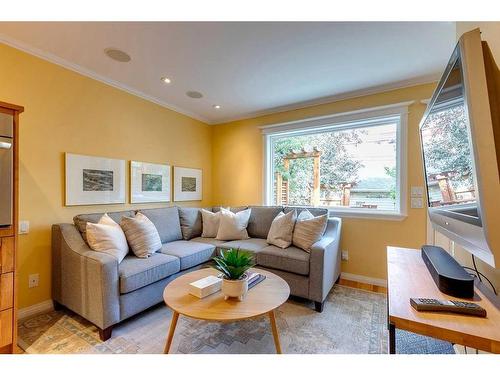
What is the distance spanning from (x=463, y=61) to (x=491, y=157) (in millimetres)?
346

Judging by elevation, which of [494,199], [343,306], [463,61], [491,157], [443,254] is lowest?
[343,306]

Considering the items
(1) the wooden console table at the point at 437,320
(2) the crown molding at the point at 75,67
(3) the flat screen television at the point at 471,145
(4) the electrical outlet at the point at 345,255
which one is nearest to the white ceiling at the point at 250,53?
(2) the crown molding at the point at 75,67

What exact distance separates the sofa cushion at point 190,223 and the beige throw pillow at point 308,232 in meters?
1.39

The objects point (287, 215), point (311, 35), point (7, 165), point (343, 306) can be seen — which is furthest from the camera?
point (287, 215)

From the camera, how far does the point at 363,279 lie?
2844 mm

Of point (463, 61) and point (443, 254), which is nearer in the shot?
point (463, 61)

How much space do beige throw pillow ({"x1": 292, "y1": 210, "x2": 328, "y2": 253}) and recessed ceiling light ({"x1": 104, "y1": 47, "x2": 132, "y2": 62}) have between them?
2411mm

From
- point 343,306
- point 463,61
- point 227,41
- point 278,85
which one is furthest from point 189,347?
point 278,85

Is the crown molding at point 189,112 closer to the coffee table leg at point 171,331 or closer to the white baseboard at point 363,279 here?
the white baseboard at point 363,279

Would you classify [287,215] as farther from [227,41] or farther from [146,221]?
[227,41]

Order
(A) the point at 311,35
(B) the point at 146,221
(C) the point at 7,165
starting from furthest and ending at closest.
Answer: (B) the point at 146,221
(A) the point at 311,35
(C) the point at 7,165

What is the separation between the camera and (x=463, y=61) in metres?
0.79

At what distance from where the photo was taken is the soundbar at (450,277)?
35.2 inches

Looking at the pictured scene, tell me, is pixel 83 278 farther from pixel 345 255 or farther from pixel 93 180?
pixel 345 255
